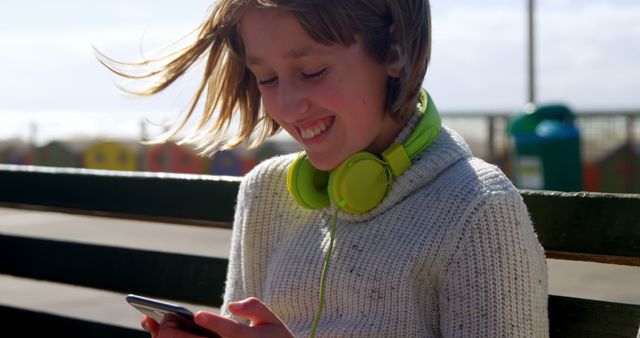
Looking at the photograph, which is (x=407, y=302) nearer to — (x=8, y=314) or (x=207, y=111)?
(x=207, y=111)

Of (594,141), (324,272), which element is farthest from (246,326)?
(594,141)

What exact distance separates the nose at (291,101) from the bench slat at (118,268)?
3.32ft

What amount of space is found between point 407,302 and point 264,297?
450mm

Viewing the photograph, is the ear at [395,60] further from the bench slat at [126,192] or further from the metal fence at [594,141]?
the metal fence at [594,141]

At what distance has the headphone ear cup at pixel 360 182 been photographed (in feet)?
7.43

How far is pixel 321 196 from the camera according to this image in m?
2.45

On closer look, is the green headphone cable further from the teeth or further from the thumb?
the thumb

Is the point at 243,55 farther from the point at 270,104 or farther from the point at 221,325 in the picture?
the point at 221,325

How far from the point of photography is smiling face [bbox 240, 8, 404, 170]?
89.4 inches

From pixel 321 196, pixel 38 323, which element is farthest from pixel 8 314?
pixel 321 196

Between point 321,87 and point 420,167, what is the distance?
268 mm

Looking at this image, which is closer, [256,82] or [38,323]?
[256,82]

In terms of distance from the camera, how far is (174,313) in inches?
82.8

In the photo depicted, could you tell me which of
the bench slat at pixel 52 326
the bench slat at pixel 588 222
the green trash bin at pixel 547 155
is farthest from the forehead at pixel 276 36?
the green trash bin at pixel 547 155
